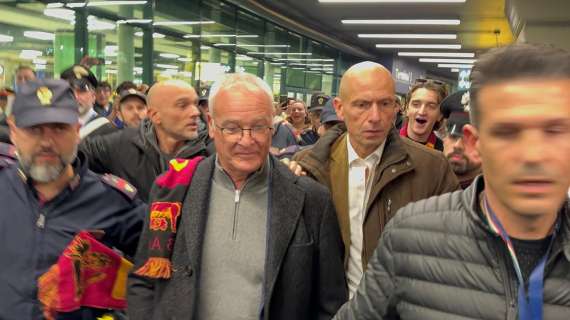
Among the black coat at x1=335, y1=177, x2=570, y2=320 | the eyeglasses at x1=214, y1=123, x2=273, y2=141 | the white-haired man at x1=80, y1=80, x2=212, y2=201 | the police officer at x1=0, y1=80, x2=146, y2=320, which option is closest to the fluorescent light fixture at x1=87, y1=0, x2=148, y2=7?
the white-haired man at x1=80, y1=80, x2=212, y2=201

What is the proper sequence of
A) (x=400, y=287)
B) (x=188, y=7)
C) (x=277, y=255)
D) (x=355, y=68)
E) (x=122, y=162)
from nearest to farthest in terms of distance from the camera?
(x=400, y=287), (x=277, y=255), (x=355, y=68), (x=122, y=162), (x=188, y=7)

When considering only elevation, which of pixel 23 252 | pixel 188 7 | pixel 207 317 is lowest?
pixel 207 317

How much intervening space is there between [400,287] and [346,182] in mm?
1021

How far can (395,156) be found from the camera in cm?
208

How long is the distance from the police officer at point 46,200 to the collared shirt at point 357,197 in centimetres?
88

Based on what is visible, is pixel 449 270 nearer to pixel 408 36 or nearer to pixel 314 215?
pixel 314 215

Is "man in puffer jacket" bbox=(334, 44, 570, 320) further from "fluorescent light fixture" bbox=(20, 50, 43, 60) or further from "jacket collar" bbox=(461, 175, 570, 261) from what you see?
"fluorescent light fixture" bbox=(20, 50, 43, 60)

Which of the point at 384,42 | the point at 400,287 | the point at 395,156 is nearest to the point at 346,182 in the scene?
the point at 395,156

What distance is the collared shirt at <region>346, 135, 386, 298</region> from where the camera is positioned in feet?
6.70

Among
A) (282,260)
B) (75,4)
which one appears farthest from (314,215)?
(75,4)

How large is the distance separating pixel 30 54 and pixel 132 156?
453 centimetres

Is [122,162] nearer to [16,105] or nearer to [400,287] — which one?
[16,105]

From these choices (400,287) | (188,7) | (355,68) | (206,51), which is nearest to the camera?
(400,287)

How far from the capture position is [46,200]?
1.91 metres
